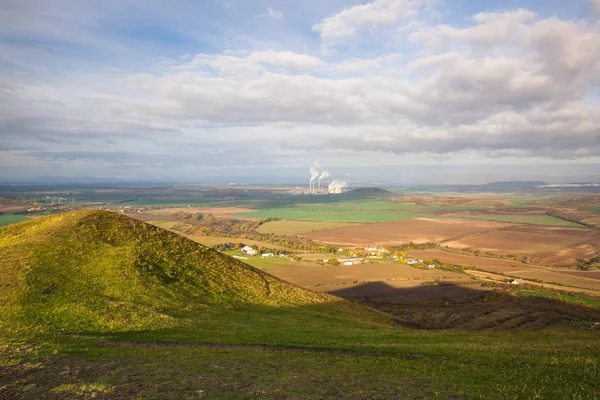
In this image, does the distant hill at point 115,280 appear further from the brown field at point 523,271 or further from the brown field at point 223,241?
the brown field at point 223,241

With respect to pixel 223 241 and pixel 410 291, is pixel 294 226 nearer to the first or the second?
pixel 223 241

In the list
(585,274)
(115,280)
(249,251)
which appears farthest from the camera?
(249,251)

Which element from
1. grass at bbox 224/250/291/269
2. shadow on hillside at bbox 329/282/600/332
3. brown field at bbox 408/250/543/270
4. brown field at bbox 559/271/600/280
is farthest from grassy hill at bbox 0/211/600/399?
brown field at bbox 559/271/600/280

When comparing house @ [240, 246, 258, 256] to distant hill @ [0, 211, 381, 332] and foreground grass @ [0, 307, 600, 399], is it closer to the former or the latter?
distant hill @ [0, 211, 381, 332]

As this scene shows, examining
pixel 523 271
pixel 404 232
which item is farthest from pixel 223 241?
pixel 523 271

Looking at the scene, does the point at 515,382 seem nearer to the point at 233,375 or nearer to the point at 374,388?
the point at 374,388

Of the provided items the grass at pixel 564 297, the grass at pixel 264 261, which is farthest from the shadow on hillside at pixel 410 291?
the grass at pixel 264 261
